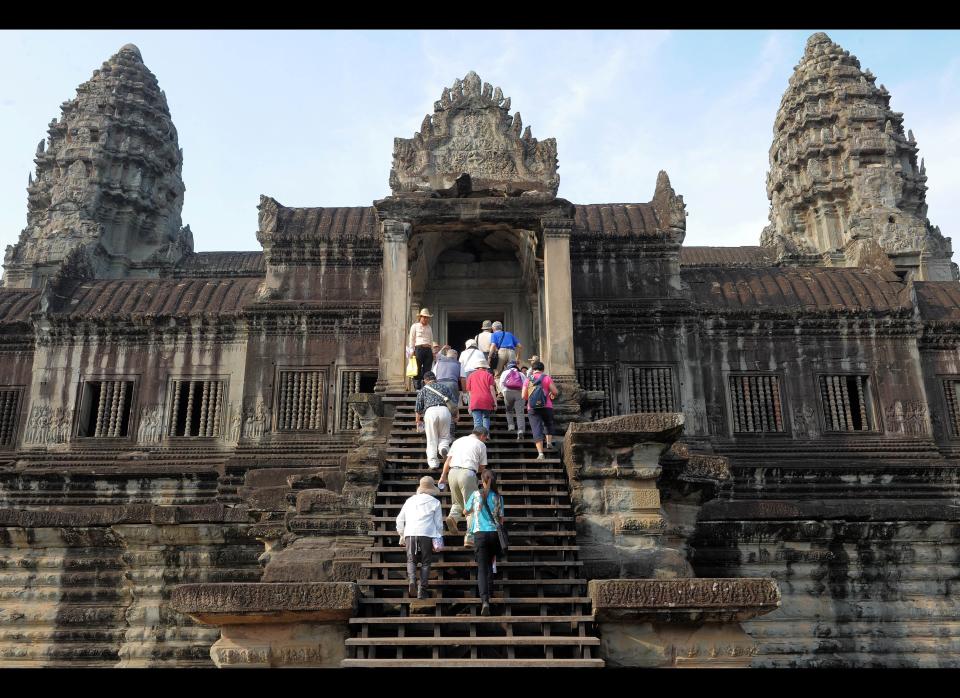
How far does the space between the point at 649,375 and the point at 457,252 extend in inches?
189

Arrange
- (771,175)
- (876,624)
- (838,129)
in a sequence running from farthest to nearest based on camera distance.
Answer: (771,175), (838,129), (876,624)

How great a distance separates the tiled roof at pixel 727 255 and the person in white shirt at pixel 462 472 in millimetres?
27042

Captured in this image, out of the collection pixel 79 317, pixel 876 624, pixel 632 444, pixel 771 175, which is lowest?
pixel 876 624

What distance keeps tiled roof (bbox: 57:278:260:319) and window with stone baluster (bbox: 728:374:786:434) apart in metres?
10.4

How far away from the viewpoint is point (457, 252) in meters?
19.1

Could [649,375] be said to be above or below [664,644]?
above

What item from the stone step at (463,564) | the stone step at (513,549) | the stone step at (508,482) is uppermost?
the stone step at (508,482)

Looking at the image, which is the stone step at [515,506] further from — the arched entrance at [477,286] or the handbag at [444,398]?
the arched entrance at [477,286]

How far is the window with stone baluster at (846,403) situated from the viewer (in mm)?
17859

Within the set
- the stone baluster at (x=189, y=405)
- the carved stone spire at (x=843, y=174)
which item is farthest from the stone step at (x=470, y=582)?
the carved stone spire at (x=843, y=174)

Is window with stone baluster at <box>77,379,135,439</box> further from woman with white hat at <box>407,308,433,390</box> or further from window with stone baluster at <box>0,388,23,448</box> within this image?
woman with white hat at <box>407,308,433,390</box>

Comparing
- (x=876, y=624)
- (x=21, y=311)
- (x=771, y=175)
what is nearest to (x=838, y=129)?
(x=771, y=175)

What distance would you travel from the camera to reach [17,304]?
20.3 m
